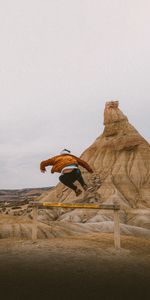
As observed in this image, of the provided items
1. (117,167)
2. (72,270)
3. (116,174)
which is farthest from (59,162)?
(117,167)

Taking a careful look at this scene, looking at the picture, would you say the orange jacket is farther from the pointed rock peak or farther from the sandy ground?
the pointed rock peak

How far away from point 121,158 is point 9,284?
65245 mm

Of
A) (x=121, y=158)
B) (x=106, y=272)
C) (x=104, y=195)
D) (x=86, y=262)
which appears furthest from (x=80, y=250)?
(x=121, y=158)

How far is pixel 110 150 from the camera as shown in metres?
71.8

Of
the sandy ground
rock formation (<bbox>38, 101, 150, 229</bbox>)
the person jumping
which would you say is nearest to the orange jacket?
the person jumping

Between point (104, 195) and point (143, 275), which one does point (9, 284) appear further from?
point (104, 195)

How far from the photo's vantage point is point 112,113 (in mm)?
76312

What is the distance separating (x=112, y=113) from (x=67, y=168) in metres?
68.7

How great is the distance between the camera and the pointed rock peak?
7512 cm

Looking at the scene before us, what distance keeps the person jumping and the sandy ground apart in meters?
1.56

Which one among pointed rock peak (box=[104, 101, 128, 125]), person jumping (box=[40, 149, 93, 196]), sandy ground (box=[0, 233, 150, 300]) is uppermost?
pointed rock peak (box=[104, 101, 128, 125])

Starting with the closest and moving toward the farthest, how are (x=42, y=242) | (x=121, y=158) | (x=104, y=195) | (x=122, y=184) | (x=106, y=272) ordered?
(x=106, y=272) < (x=42, y=242) < (x=104, y=195) < (x=122, y=184) < (x=121, y=158)

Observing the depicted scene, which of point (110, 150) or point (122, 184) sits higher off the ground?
point (110, 150)

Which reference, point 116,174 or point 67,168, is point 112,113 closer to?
point 116,174
